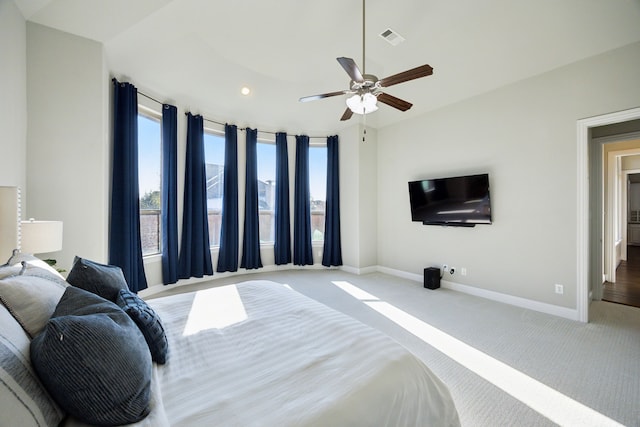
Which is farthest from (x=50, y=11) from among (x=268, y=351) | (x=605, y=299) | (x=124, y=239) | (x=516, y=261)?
(x=605, y=299)

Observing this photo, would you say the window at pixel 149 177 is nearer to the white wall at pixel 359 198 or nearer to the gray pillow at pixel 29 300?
the gray pillow at pixel 29 300

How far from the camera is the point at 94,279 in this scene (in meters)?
1.33

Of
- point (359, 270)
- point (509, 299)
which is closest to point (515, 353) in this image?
point (509, 299)

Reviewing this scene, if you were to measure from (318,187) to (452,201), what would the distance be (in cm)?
276

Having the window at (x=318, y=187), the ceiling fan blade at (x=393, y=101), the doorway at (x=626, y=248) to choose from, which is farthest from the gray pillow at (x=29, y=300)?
the doorway at (x=626, y=248)

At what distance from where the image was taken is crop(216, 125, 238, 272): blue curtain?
4883 millimetres

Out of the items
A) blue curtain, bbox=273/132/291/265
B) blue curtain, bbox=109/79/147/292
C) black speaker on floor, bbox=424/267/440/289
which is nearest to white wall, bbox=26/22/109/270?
blue curtain, bbox=109/79/147/292

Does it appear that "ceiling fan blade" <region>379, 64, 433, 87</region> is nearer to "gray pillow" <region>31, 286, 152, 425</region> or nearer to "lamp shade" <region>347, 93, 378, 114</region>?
"lamp shade" <region>347, 93, 378, 114</region>

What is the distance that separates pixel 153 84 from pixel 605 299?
7061 millimetres

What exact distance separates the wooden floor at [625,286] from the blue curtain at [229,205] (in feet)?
19.1

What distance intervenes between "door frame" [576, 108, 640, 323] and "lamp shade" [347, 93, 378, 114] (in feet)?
8.34

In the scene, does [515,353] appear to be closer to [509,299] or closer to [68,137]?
[509,299]

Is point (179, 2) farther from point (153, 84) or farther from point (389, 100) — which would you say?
point (389, 100)

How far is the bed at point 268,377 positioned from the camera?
2.58 feet
